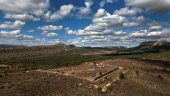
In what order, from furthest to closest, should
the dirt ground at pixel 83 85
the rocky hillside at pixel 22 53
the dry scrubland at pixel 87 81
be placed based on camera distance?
1. the rocky hillside at pixel 22 53
2. the dry scrubland at pixel 87 81
3. the dirt ground at pixel 83 85

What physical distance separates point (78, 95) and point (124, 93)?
294 inches

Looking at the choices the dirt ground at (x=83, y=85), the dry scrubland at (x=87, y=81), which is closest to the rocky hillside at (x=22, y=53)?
the dry scrubland at (x=87, y=81)

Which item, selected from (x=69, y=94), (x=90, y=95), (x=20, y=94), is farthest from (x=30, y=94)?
(x=90, y=95)

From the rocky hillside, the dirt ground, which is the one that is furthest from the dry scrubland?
the rocky hillside

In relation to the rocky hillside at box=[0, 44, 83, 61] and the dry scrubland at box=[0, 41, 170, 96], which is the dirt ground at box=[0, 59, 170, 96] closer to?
the dry scrubland at box=[0, 41, 170, 96]

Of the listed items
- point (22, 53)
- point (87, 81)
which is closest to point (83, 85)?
point (87, 81)

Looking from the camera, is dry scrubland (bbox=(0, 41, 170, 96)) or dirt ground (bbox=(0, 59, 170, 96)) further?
dry scrubland (bbox=(0, 41, 170, 96))

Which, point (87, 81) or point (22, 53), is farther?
point (22, 53)

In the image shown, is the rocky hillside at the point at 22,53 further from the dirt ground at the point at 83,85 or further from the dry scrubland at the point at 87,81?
the dirt ground at the point at 83,85

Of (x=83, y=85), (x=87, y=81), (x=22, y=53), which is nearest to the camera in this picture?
(x=83, y=85)

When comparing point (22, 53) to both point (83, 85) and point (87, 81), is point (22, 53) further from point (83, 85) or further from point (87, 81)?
point (83, 85)

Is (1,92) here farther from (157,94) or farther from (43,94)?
(157,94)

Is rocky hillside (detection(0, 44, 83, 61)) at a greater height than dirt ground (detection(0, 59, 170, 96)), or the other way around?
rocky hillside (detection(0, 44, 83, 61))

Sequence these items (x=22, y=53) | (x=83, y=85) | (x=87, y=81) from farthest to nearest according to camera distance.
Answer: (x=22, y=53) < (x=87, y=81) < (x=83, y=85)
